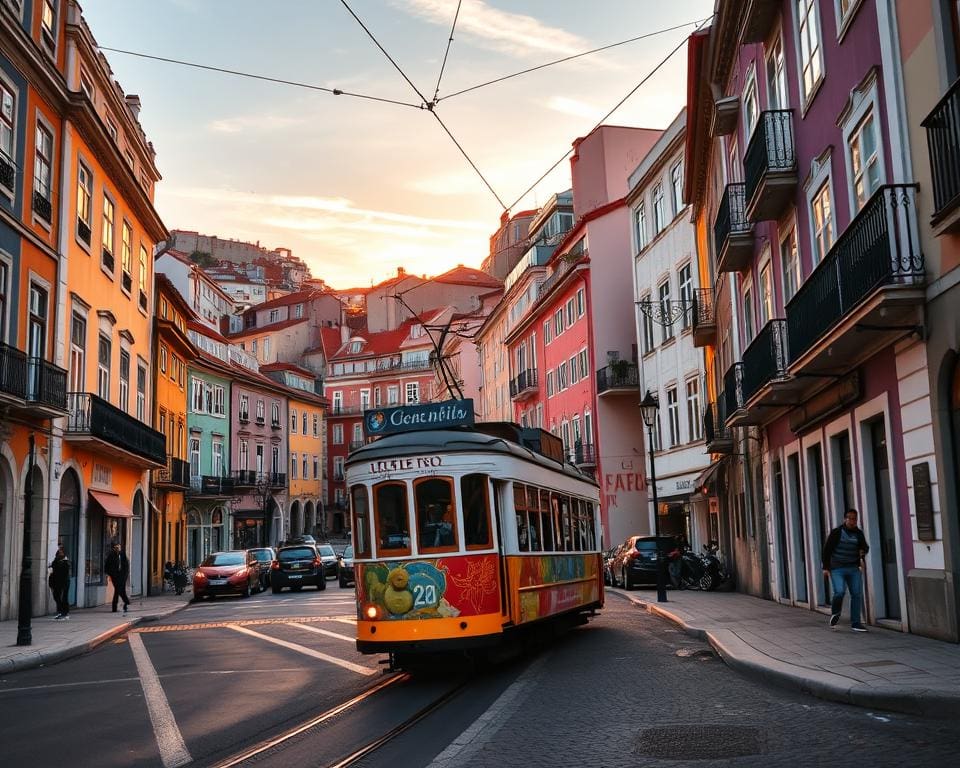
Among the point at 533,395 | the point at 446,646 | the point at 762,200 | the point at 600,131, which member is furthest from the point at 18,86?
the point at 533,395

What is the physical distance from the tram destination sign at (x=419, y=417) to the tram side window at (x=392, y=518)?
3.88ft

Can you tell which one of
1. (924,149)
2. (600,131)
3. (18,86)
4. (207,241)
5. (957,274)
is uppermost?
(207,241)

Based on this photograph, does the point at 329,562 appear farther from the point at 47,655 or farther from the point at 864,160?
the point at 864,160

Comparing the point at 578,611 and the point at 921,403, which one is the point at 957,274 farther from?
the point at 578,611

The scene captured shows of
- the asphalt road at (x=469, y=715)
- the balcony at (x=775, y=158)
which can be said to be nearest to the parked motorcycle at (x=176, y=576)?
the asphalt road at (x=469, y=715)

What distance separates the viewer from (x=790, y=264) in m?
20.2

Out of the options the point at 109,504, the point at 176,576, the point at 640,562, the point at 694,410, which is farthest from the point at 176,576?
the point at 694,410

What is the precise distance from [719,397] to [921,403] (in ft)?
46.8

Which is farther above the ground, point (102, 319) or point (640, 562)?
point (102, 319)

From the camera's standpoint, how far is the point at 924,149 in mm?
12617

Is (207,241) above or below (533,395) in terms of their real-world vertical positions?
above

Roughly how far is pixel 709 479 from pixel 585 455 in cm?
1557

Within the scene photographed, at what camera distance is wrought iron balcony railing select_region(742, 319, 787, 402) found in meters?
19.0

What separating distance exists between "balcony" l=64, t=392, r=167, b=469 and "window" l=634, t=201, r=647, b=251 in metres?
19.4
